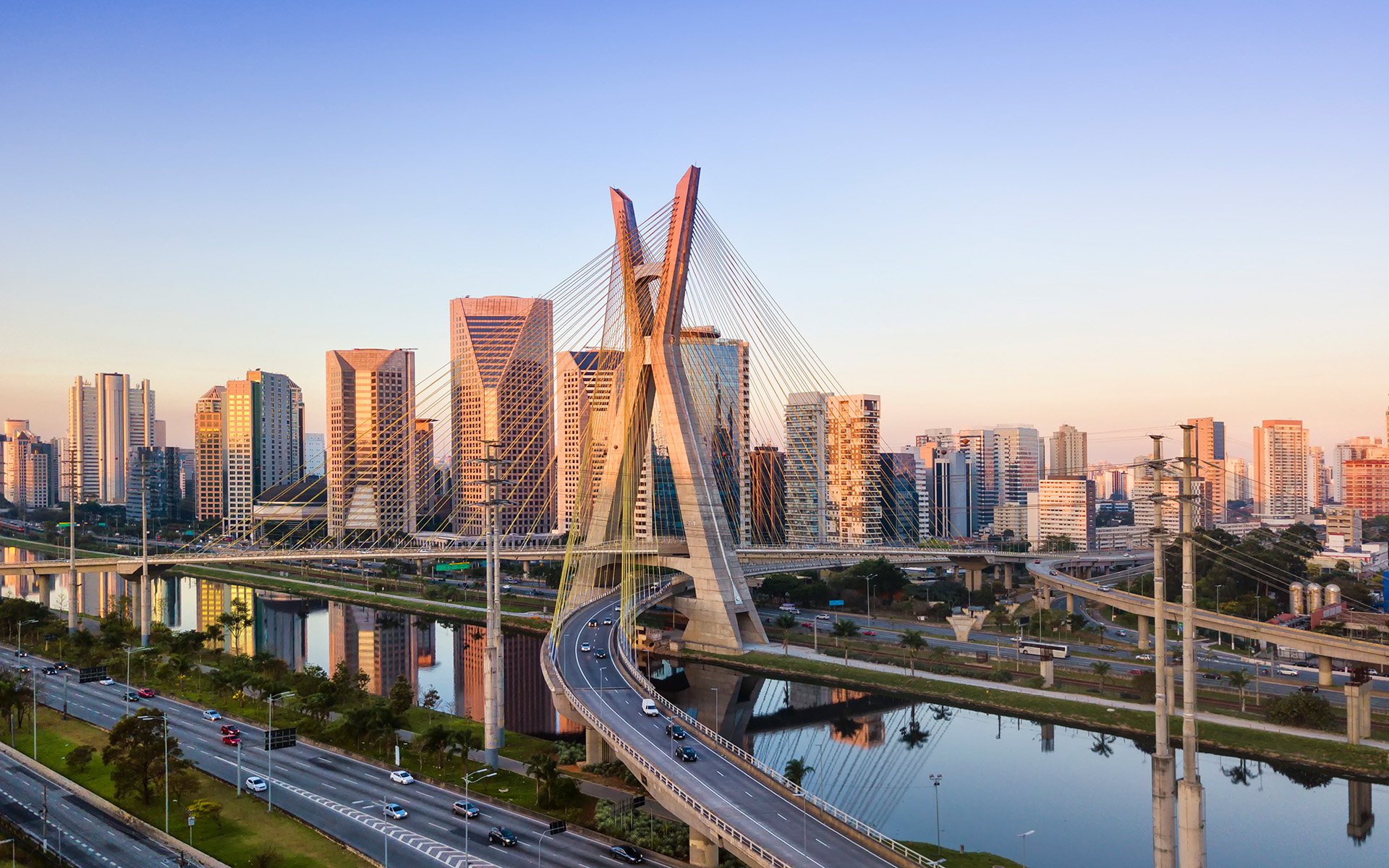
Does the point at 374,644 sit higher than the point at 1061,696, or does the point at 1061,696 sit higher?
the point at 1061,696

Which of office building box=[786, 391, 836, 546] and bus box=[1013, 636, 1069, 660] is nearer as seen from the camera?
Result: bus box=[1013, 636, 1069, 660]

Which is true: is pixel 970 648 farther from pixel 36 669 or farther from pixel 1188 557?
pixel 36 669

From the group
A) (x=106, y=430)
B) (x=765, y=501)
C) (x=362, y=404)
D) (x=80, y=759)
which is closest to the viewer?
(x=80, y=759)

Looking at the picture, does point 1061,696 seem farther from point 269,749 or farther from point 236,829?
point 236,829

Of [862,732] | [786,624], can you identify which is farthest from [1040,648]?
[862,732]

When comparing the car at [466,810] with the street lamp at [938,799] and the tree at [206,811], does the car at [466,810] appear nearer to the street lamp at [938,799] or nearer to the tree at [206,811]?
the tree at [206,811]

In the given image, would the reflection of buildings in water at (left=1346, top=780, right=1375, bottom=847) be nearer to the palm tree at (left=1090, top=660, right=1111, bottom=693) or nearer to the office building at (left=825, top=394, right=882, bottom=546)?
the palm tree at (left=1090, top=660, right=1111, bottom=693)

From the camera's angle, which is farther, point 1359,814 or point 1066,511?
point 1066,511

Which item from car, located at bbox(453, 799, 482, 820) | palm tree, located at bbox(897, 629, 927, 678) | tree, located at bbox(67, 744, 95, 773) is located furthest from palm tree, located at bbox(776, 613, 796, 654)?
tree, located at bbox(67, 744, 95, 773)
